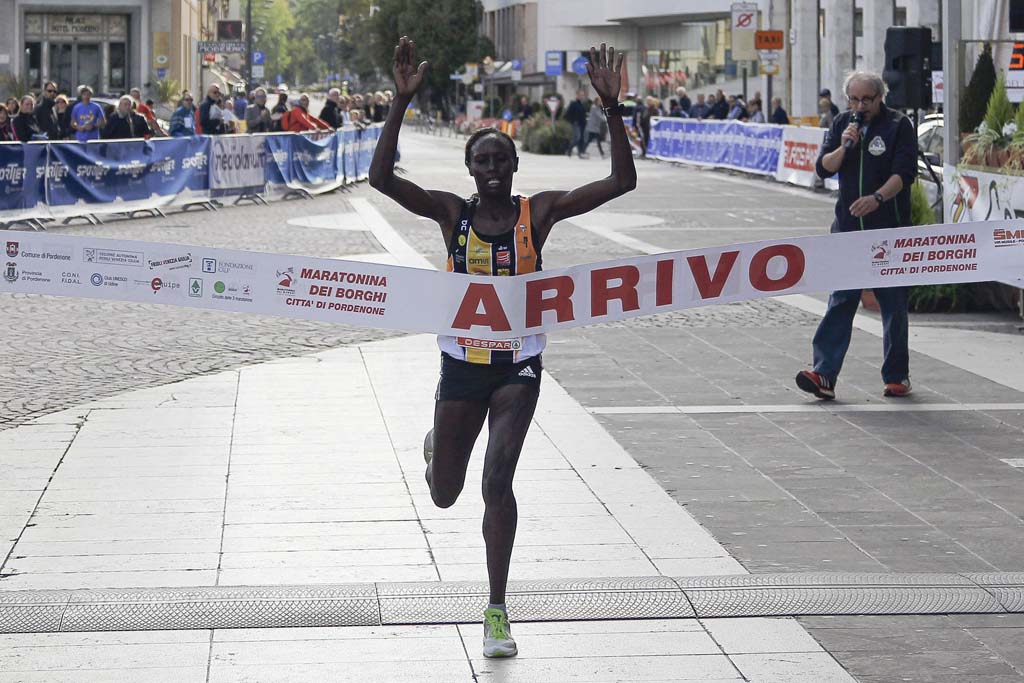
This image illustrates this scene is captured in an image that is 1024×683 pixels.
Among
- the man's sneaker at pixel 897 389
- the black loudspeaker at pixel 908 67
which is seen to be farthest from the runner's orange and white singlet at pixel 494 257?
the black loudspeaker at pixel 908 67

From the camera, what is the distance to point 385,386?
1062 centimetres

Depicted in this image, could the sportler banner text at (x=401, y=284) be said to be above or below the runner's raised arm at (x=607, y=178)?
below

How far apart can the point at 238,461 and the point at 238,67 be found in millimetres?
98243

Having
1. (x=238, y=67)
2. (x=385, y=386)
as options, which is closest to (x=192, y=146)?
(x=385, y=386)

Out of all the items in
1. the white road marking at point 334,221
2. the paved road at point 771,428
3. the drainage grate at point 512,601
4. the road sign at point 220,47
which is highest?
the road sign at point 220,47

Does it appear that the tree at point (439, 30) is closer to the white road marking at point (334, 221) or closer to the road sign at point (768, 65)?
the road sign at point (768, 65)

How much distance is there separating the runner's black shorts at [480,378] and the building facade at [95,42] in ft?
175

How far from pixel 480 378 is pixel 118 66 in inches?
2276

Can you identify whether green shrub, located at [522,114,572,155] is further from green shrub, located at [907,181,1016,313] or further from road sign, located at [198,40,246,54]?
green shrub, located at [907,181,1016,313]

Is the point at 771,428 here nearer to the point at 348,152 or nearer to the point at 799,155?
the point at 799,155

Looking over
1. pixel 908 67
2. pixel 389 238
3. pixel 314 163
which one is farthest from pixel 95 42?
pixel 908 67

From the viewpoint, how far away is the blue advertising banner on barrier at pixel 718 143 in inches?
1371

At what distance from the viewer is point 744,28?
43.2 meters

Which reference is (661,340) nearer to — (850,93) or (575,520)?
(850,93)
